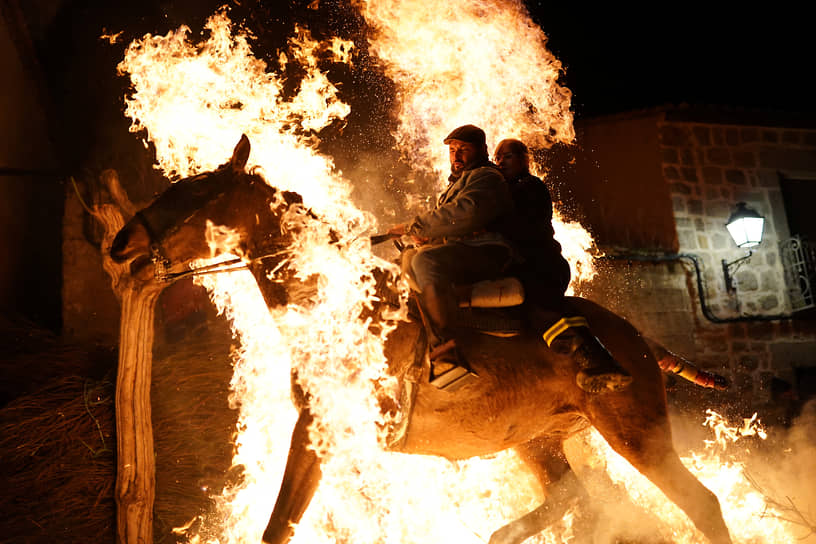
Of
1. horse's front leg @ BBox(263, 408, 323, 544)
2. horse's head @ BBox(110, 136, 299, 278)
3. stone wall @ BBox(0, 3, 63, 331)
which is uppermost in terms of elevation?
stone wall @ BBox(0, 3, 63, 331)

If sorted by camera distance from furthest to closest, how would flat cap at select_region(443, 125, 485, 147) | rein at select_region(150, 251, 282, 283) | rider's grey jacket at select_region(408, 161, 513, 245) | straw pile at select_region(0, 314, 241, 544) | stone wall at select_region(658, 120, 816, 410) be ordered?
stone wall at select_region(658, 120, 816, 410), straw pile at select_region(0, 314, 241, 544), flat cap at select_region(443, 125, 485, 147), rider's grey jacket at select_region(408, 161, 513, 245), rein at select_region(150, 251, 282, 283)

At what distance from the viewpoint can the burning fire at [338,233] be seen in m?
4.16

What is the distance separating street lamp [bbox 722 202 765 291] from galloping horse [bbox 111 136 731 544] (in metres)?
7.71

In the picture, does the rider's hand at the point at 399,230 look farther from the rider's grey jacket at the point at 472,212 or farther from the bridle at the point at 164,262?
the bridle at the point at 164,262

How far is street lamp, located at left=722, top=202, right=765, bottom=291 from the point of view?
10805mm

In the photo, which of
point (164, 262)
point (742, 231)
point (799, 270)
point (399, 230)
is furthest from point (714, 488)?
point (799, 270)

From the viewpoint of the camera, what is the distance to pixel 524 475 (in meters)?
6.59

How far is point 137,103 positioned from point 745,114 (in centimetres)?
1206

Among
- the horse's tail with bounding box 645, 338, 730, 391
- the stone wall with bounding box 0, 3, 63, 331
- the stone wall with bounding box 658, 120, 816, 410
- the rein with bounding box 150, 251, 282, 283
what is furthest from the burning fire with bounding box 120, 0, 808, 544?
the stone wall with bounding box 658, 120, 816, 410

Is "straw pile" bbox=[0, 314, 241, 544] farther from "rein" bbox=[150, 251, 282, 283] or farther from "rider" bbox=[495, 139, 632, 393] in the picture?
"rider" bbox=[495, 139, 632, 393]

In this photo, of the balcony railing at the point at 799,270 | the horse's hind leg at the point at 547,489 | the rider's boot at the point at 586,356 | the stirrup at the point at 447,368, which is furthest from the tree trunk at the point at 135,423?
the balcony railing at the point at 799,270

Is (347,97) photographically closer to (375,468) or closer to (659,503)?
(375,468)

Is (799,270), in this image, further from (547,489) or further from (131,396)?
(131,396)

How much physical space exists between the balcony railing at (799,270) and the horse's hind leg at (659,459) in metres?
9.14
